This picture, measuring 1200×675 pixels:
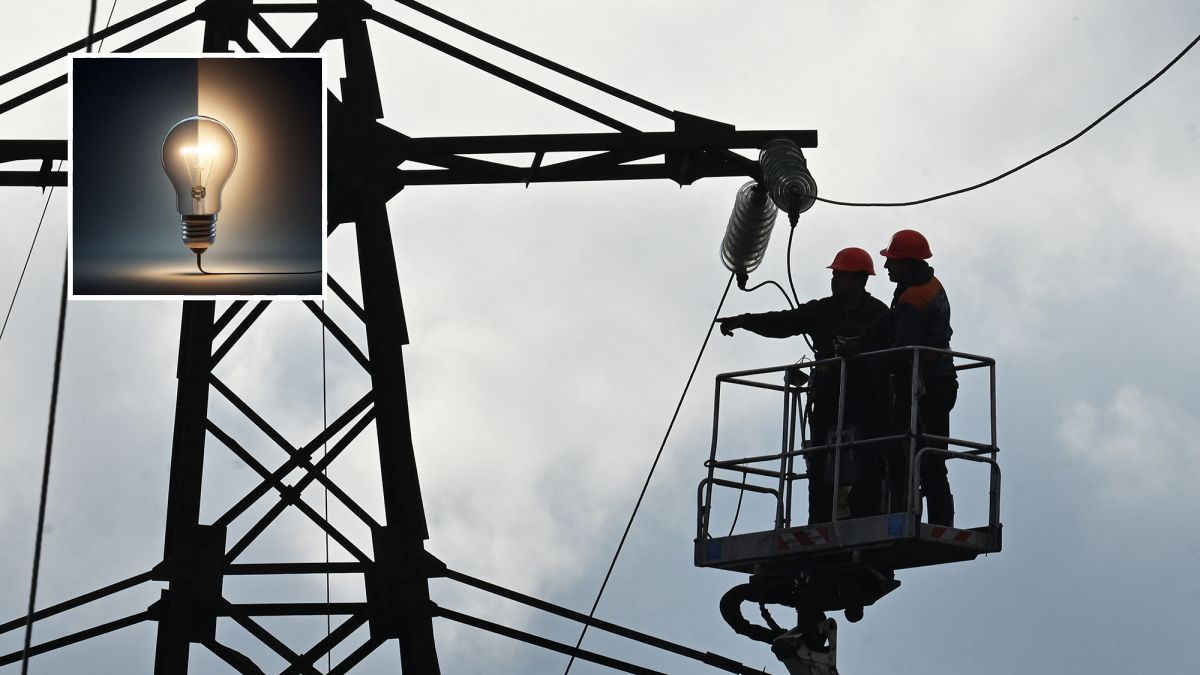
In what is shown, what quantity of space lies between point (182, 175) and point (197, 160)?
150mm

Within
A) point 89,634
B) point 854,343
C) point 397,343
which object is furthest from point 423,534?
point 854,343

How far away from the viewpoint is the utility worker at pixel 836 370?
1538cm

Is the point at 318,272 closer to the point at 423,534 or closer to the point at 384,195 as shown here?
the point at 384,195

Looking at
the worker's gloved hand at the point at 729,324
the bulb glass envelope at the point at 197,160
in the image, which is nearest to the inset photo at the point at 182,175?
the bulb glass envelope at the point at 197,160

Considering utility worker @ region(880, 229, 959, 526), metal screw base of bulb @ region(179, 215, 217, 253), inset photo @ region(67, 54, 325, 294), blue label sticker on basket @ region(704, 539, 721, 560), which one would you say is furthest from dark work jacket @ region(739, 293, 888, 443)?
metal screw base of bulb @ region(179, 215, 217, 253)

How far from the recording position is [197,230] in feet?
50.1

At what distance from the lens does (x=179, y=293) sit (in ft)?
51.3

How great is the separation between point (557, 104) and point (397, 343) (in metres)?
2.13

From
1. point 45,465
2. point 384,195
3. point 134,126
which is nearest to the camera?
point 45,465

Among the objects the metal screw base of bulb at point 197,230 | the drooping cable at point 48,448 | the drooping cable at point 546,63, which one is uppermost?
the drooping cable at point 546,63

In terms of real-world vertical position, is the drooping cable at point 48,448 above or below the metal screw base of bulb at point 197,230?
below

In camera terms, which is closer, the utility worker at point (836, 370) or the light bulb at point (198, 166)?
the light bulb at point (198, 166)

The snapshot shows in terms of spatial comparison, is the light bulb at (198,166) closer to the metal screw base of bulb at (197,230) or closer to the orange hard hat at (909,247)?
the metal screw base of bulb at (197,230)

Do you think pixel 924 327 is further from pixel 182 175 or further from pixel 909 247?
pixel 182 175
